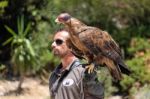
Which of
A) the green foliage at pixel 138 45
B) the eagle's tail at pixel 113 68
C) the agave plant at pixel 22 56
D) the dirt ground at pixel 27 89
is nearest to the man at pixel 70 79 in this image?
the eagle's tail at pixel 113 68

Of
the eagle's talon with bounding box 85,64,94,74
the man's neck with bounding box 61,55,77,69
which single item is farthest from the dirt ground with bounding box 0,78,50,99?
the eagle's talon with bounding box 85,64,94,74

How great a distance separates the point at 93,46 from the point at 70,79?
1.23ft

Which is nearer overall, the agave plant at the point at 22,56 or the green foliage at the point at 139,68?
the green foliage at the point at 139,68

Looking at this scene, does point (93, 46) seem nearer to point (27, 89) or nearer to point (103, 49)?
point (103, 49)

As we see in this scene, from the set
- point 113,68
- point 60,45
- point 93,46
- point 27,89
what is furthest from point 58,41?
point 27,89

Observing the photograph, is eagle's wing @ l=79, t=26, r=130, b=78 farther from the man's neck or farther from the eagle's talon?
the man's neck

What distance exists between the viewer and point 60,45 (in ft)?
17.7

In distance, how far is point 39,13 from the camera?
18.3 m

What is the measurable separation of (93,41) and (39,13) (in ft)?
43.0

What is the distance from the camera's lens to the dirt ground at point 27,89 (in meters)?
14.7

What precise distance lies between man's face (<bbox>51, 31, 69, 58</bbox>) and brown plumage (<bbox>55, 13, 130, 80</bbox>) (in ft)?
0.26

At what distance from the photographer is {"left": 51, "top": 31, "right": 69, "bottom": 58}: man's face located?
17.7ft

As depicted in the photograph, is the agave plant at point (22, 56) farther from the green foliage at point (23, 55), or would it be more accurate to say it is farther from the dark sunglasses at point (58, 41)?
the dark sunglasses at point (58, 41)

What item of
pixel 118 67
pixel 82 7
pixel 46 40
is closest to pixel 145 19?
pixel 82 7
